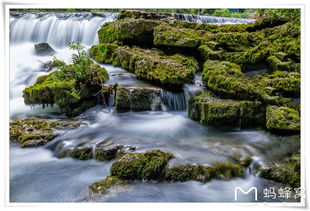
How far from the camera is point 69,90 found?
5.89m

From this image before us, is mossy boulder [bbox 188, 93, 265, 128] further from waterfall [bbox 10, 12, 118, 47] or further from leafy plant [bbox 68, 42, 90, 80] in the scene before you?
waterfall [bbox 10, 12, 118, 47]

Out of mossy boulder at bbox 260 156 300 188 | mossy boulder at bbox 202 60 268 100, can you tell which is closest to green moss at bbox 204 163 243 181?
mossy boulder at bbox 260 156 300 188

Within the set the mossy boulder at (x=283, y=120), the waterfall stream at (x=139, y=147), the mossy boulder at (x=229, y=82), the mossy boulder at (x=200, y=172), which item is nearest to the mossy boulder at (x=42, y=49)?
the waterfall stream at (x=139, y=147)

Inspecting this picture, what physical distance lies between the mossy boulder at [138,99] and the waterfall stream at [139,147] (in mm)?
160

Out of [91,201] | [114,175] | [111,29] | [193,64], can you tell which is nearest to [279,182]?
[114,175]

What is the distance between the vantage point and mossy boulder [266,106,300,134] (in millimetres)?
4253

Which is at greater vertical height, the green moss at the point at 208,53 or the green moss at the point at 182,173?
the green moss at the point at 208,53

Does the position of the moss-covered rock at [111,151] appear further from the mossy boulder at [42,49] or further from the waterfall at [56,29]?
the waterfall at [56,29]

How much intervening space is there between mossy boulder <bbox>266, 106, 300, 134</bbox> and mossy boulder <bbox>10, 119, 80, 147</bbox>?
4156 millimetres

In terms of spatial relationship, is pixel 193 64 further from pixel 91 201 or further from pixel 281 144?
pixel 91 201

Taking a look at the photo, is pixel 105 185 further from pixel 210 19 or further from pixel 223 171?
pixel 210 19

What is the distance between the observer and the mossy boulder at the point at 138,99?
5.94 m

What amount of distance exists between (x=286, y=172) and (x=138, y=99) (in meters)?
3.57
